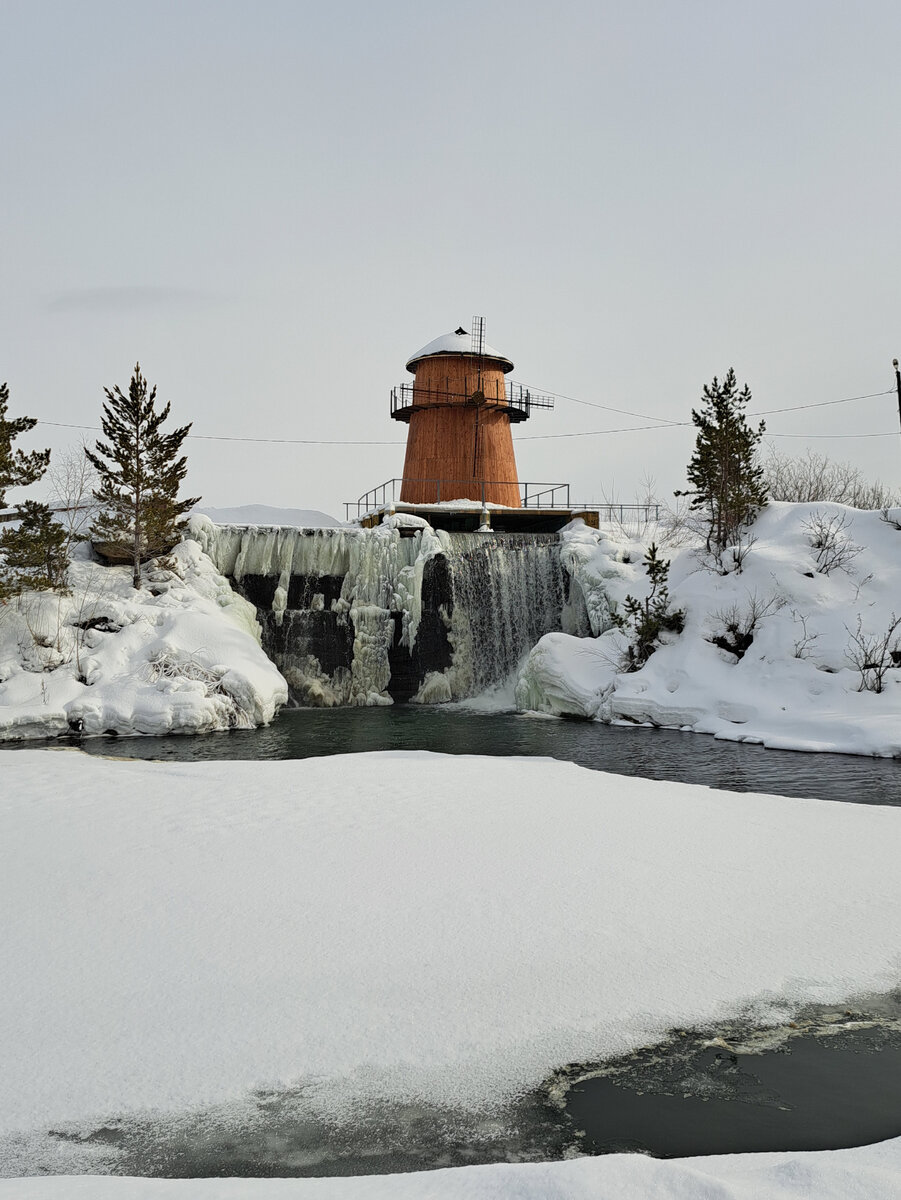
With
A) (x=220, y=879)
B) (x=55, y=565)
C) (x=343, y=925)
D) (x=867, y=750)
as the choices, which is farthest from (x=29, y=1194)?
(x=55, y=565)

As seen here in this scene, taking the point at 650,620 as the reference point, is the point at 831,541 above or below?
above

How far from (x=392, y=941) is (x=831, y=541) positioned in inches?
848

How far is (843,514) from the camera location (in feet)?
83.0

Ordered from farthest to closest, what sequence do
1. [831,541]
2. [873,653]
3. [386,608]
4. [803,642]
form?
[386,608]
[831,541]
[803,642]
[873,653]

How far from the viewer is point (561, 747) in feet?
55.6

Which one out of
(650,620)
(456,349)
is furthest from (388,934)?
(456,349)

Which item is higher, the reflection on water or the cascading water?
the cascading water

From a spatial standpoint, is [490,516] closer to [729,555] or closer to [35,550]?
[729,555]

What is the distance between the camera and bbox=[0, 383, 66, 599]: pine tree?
21297 millimetres

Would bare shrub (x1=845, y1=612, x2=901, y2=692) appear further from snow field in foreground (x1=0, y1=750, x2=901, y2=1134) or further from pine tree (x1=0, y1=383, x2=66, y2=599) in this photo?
pine tree (x1=0, y1=383, x2=66, y2=599)

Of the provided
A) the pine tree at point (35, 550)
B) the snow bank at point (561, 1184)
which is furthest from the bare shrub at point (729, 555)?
the snow bank at point (561, 1184)

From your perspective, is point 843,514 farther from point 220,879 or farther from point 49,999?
point 49,999

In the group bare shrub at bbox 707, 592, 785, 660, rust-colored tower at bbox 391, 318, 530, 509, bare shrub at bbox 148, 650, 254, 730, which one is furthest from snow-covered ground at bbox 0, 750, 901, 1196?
rust-colored tower at bbox 391, 318, 530, 509

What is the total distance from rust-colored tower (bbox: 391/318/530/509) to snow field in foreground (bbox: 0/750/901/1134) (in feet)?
89.7
